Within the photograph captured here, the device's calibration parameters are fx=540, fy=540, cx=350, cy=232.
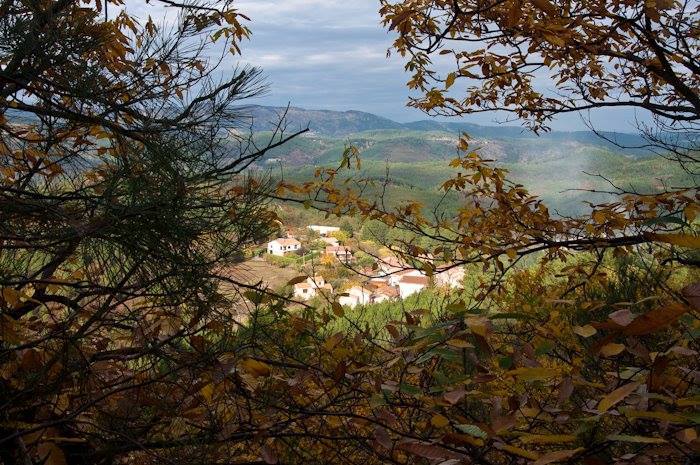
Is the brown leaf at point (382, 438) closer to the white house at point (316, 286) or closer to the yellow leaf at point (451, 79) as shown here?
the white house at point (316, 286)

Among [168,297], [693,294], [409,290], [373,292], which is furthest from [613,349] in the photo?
[409,290]

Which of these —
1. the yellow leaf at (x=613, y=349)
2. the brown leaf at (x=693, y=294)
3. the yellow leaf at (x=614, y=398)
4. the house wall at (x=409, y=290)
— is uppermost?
the brown leaf at (x=693, y=294)

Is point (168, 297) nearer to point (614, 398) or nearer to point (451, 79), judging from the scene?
point (614, 398)

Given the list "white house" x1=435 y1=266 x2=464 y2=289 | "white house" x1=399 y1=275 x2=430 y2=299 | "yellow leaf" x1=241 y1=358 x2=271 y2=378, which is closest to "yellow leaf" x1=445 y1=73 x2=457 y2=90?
"white house" x1=435 y1=266 x2=464 y2=289

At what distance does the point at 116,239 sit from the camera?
204cm

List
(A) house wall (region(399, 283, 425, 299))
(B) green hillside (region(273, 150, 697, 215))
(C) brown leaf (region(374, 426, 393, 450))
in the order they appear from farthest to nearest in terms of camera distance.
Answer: (A) house wall (region(399, 283, 425, 299)) → (B) green hillside (region(273, 150, 697, 215)) → (C) brown leaf (region(374, 426, 393, 450))

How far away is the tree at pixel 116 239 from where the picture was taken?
2.02 m

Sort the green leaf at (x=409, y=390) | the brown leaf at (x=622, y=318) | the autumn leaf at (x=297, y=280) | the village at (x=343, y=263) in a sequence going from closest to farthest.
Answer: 1. the brown leaf at (x=622, y=318)
2. the green leaf at (x=409, y=390)
3. the autumn leaf at (x=297, y=280)
4. the village at (x=343, y=263)

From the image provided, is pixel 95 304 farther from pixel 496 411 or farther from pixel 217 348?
pixel 496 411

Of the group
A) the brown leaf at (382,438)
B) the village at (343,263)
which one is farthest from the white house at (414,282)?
the brown leaf at (382,438)

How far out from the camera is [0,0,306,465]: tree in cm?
202

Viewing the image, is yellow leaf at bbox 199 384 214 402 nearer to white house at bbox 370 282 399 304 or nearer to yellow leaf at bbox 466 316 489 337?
yellow leaf at bbox 466 316 489 337

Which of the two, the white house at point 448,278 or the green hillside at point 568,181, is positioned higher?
the green hillside at point 568,181

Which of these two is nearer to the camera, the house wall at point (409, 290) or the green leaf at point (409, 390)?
the green leaf at point (409, 390)
